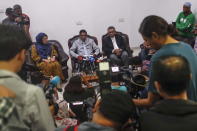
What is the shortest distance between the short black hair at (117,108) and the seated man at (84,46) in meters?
4.77

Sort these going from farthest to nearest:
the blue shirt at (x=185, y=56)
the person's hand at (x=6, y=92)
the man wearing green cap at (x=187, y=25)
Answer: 1. the man wearing green cap at (x=187, y=25)
2. the blue shirt at (x=185, y=56)
3. the person's hand at (x=6, y=92)

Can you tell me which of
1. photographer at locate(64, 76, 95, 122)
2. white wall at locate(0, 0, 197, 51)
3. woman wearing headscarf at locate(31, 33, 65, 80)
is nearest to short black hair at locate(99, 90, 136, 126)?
photographer at locate(64, 76, 95, 122)

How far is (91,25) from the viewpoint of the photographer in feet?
24.4

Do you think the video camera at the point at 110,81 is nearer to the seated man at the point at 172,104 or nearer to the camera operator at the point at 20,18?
the seated man at the point at 172,104

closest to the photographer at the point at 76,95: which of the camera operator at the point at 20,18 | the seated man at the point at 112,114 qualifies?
the seated man at the point at 112,114

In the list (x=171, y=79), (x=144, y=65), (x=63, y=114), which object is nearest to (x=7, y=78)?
(x=171, y=79)

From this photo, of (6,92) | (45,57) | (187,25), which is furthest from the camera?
(187,25)

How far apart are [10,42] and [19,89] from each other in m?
0.19

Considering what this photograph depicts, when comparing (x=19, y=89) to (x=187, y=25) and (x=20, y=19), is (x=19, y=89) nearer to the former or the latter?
(x=20, y=19)

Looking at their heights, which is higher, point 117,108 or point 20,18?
point 20,18

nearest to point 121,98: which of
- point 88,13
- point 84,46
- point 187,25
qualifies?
point 84,46

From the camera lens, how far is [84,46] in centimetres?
620

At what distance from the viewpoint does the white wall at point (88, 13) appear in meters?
7.16

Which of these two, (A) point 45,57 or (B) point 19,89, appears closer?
(B) point 19,89
